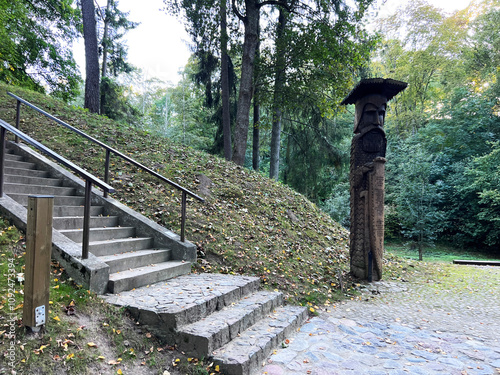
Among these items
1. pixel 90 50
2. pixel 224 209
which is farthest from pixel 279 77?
pixel 224 209

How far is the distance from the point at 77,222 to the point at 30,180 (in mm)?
1362

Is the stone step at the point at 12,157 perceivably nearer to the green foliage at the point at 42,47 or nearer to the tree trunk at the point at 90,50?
the tree trunk at the point at 90,50

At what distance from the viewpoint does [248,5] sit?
11.1 metres

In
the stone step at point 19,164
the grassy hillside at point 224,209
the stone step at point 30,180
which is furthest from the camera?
the grassy hillside at point 224,209

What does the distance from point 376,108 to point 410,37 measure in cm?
2199

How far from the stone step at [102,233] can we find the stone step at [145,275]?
768mm

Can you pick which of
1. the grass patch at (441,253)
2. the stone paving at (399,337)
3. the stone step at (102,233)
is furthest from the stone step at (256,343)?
the grass patch at (441,253)

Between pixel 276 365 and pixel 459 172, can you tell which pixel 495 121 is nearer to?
pixel 459 172

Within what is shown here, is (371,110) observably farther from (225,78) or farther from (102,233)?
Answer: (225,78)

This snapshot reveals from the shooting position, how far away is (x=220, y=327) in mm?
3031

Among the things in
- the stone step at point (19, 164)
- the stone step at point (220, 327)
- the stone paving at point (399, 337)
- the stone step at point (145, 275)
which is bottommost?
the stone paving at point (399, 337)

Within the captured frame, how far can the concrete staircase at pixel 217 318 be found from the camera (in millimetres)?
2822

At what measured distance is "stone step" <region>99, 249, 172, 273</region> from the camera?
12.6ft

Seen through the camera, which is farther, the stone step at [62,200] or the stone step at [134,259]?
the stone step at [62,200]
